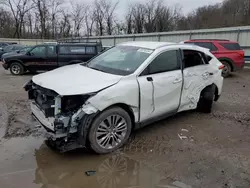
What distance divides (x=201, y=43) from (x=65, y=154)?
963cm

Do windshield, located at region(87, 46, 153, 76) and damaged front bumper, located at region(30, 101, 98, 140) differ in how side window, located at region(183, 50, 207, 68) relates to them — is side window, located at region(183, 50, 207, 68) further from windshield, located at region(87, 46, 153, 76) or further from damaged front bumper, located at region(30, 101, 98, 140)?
damaged front bumper, located at region(30, 101, 98, 140)

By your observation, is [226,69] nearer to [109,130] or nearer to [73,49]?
[73,49]

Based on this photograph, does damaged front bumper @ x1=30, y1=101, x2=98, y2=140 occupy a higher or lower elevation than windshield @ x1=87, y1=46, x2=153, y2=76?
lower

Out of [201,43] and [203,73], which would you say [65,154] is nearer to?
[203,73]

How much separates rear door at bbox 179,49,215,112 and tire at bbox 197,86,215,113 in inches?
6.5

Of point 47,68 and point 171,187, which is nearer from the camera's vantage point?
point 171,187

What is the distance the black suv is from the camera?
36.9 ft

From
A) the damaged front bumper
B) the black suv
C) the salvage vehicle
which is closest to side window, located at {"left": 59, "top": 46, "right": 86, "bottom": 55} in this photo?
the black suv

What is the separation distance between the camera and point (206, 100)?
17.7ft

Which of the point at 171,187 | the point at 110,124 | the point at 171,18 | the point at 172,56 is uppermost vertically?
the point at 171,18

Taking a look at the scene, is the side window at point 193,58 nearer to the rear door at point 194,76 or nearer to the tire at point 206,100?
the rear door at point 194,76

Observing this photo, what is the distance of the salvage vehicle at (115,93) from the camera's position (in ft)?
10.6

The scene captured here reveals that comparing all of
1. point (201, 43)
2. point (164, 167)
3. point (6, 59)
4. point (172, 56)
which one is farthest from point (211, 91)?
point (6, 59)

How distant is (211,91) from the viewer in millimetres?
5277
